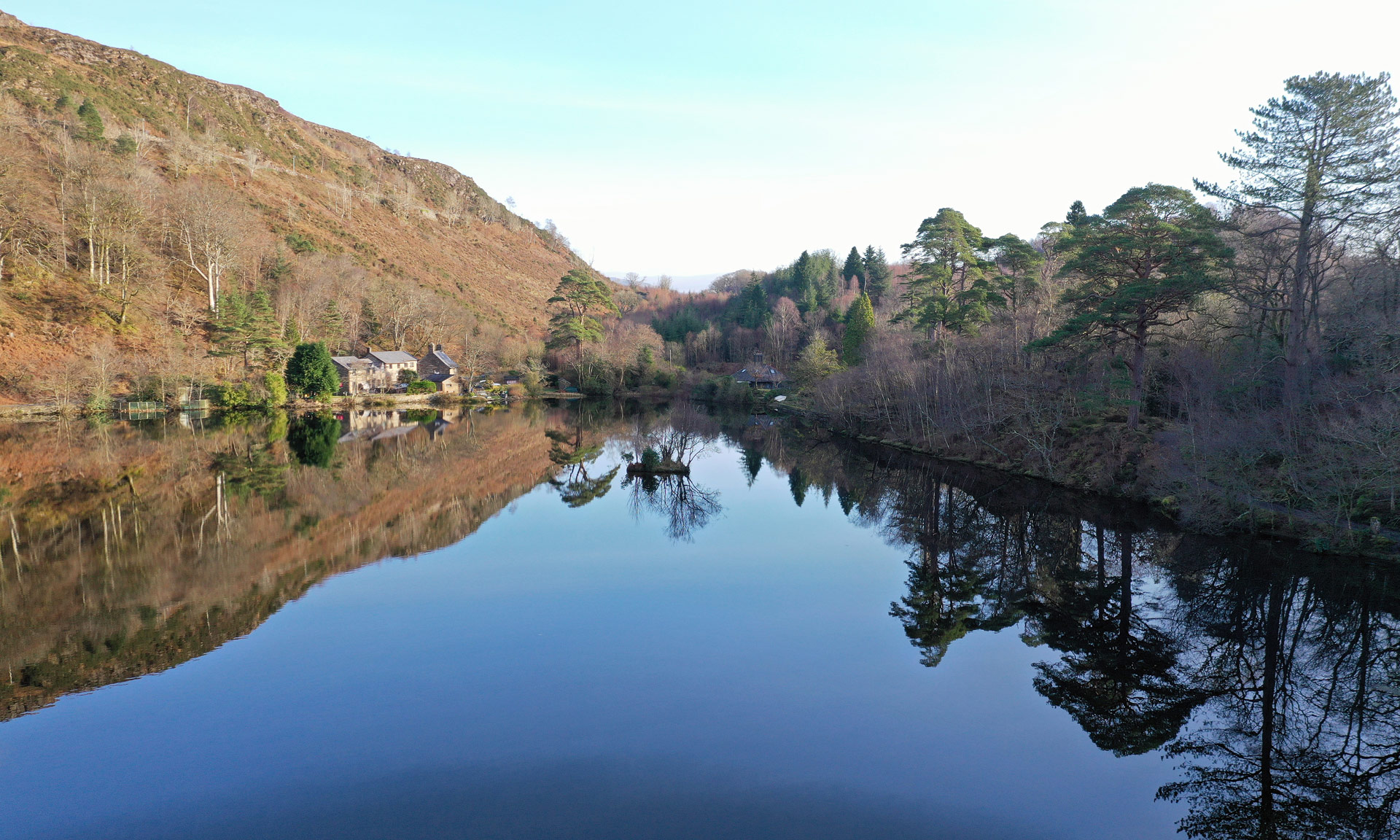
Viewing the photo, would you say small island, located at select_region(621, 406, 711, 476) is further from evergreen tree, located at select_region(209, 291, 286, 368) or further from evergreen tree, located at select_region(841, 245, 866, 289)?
evergreen tree, located at select_region(841, 245, 866, 289)

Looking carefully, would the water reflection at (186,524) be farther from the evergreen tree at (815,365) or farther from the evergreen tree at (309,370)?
the evergreen tree at (815,365)

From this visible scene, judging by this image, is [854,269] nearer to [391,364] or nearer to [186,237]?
[391,364]

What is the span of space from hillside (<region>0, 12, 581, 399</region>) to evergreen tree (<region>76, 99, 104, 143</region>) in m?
0.23

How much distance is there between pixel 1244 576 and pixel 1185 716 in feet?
26.0

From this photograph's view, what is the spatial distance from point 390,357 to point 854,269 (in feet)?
203

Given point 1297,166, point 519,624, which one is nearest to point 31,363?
point 519,624

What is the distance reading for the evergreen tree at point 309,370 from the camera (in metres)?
51.9

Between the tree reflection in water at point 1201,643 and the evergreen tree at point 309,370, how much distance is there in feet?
156

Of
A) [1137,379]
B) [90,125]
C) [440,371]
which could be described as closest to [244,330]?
[440,371]

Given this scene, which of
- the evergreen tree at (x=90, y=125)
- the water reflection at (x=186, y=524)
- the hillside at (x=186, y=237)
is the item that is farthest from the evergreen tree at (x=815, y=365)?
the evergreen tree at (x=90, y=125)

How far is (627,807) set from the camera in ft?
23.1

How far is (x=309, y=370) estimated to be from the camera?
2041 inches

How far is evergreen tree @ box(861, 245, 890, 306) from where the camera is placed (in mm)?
84812

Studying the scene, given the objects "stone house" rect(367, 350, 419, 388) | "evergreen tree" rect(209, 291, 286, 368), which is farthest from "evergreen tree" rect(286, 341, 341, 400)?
"stone house" rect(367, 350, 419, 388)
